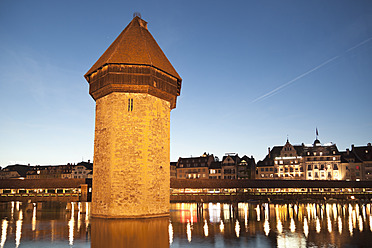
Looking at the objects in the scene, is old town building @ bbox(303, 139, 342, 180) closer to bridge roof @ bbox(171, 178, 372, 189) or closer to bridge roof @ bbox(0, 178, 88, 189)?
bridge roof @ bbox(171, 178, 372, 189)

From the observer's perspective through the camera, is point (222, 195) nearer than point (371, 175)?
Yes

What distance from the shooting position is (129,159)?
70.0 ft

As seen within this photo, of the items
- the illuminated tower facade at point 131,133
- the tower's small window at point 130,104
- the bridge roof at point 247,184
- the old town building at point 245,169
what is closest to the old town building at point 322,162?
the old town building at point 245,169

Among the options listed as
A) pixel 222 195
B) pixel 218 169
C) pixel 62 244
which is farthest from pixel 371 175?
pixel 62 244

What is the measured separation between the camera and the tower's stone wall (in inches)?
825

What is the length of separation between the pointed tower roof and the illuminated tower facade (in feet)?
0.23

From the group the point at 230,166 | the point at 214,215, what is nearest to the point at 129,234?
the point at 214,215

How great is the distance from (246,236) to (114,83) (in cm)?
1343

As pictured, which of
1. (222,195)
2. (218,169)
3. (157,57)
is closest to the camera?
(157,57)

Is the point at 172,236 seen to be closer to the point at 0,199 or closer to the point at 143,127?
the point at 143,127

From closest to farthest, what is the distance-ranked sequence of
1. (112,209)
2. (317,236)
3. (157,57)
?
(317,236) < (112,209) < (157,57)

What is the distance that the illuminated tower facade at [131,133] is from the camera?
21062mm

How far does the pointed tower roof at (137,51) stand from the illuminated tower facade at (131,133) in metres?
0.07

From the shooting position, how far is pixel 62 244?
12648mm
